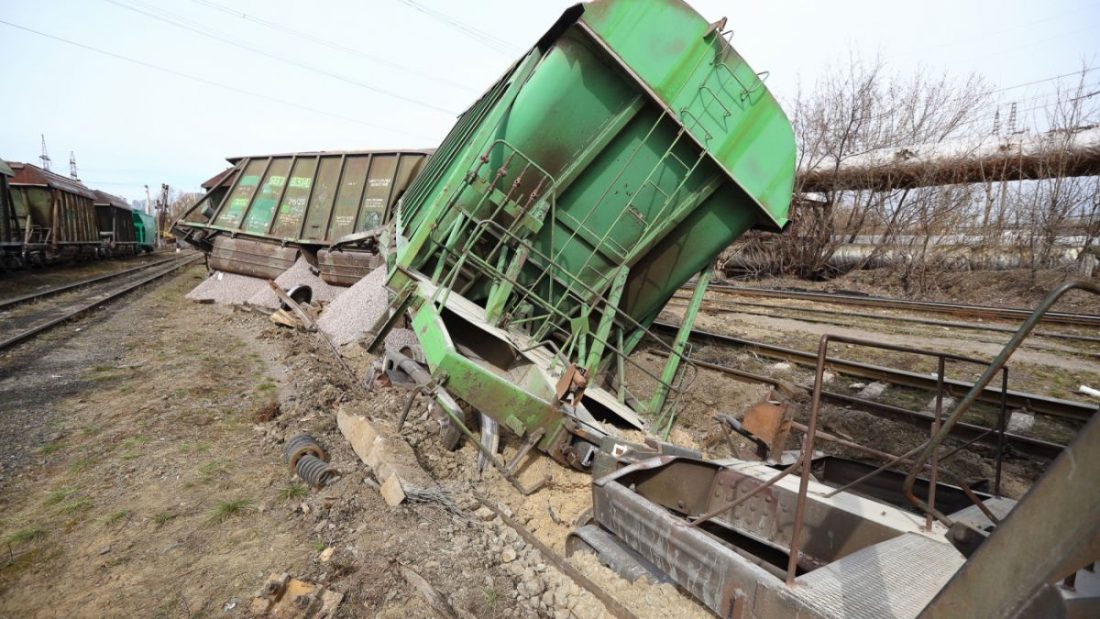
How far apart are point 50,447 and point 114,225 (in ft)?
93.1

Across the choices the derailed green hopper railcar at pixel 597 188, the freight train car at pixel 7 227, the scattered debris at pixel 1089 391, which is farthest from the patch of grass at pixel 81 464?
the freight train car at pixel 7 227

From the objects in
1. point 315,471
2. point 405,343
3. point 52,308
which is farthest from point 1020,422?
point 52,308

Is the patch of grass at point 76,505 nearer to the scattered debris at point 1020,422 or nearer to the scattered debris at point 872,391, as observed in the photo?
the scattered debris at point 872,391

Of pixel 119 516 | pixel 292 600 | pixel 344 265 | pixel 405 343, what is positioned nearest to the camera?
pixel 292 600

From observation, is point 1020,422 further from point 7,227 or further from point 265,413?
point 7,227

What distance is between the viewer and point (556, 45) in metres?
4.73

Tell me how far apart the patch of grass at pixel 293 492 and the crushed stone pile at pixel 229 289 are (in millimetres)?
9023

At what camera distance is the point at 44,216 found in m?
17.9

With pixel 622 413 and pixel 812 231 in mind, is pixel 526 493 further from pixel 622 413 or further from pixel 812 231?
pixel 812 231

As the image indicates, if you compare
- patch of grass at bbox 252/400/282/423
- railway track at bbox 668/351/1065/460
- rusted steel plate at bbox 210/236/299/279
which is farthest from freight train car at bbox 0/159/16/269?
railway track at bbox 668/351/1065/460

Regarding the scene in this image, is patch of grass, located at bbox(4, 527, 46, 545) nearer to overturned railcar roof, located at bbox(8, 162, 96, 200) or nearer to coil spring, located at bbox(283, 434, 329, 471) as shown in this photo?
coil spring, located at bbox(283, 434, 329, 471)

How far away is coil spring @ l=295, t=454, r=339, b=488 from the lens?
12.6 ft

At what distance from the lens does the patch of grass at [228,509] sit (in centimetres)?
342

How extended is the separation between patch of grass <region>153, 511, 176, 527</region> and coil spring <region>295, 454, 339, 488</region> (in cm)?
78
